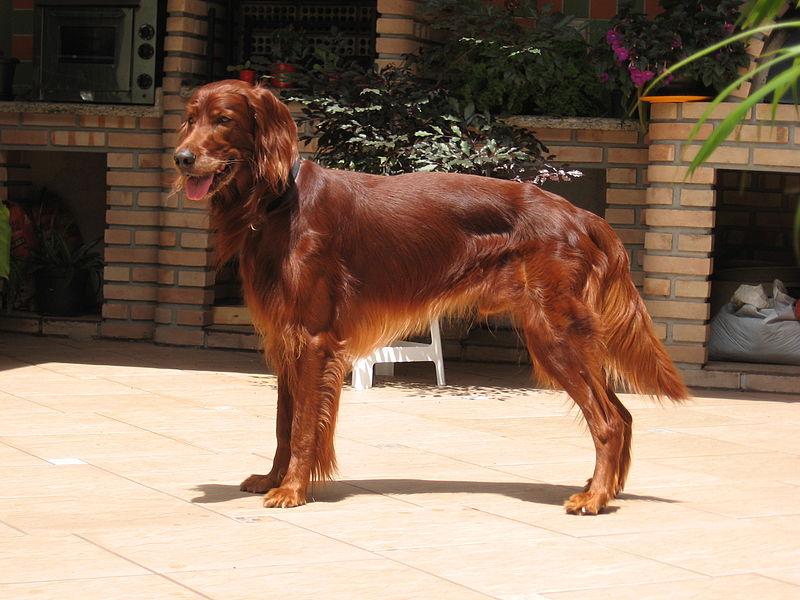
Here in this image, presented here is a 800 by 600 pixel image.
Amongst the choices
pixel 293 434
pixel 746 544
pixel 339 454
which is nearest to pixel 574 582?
pixel 746 544

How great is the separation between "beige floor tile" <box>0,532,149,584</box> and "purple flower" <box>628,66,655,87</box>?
5620mm

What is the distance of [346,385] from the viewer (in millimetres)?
8398

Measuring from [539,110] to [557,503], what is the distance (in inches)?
191

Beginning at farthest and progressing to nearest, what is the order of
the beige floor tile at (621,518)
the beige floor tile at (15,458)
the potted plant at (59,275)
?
the potted plant at (59,275) < the beige floor tile at (15,458) < the beige floor tile at (621,518)

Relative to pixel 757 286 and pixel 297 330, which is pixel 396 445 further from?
pixel 757 286

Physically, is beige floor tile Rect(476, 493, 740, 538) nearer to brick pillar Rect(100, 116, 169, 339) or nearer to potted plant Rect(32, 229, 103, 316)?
brick pillar Rect(100, 116, 169, 339)

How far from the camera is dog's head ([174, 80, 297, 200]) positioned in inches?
185

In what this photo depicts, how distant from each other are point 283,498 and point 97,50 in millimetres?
6403

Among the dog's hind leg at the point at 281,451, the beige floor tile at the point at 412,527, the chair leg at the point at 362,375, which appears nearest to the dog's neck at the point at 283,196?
the dog's hind leg at the point at 281,451

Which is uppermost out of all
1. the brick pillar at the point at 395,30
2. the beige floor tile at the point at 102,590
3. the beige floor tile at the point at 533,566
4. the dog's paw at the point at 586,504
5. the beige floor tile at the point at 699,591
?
the brick pillar at the point at 395,30

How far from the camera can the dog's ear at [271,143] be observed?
4.79 m

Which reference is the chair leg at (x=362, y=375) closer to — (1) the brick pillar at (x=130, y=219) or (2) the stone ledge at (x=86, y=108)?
(1) the brick pillar at (x=130, y=219)

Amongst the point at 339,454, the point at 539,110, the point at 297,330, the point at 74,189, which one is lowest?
the point at 339,454

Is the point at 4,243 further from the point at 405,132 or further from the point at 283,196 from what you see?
the point at 283,196
